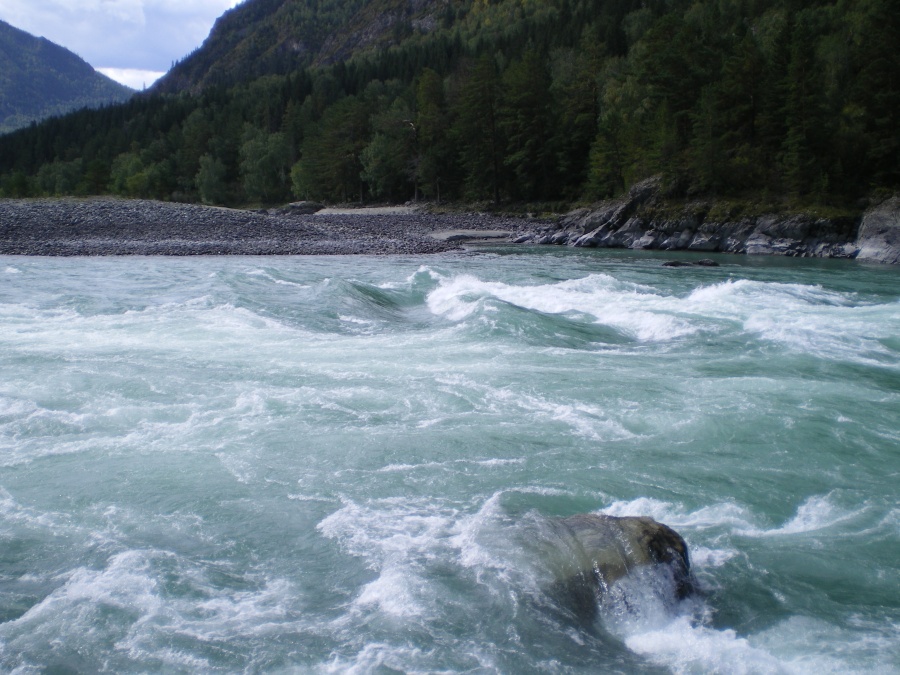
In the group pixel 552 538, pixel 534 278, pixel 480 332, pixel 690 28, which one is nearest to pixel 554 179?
pixel 690 28

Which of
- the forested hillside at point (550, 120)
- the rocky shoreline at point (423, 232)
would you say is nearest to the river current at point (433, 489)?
the rocky shoreline at point (423, 232)

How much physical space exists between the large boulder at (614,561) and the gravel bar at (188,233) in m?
31.2

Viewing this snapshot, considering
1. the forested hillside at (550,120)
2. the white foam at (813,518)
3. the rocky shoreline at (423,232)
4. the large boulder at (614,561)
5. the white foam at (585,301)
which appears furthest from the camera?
the forested hillside at (550,120)

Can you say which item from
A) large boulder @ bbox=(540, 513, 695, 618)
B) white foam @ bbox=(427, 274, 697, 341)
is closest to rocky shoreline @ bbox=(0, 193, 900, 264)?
white foam @ bbox=(427, 274, 697, 341)

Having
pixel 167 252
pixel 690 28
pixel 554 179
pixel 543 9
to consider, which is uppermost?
pixel 543 9

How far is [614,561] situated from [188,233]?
130 ft

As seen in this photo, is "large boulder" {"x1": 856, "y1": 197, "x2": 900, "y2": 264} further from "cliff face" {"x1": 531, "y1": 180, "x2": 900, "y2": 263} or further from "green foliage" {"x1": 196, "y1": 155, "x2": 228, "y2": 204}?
"green foliage" {"x1": 196, "y1": 155, "x2": 228, "y2": 204}

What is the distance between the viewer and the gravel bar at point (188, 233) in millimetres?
35562

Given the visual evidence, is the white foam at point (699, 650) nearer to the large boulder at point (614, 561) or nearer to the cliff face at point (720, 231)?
the large boulder at point (614, 561)

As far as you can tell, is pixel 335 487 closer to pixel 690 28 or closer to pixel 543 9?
pixel 690 28

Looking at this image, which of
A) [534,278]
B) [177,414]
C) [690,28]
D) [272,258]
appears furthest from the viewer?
[690,28]

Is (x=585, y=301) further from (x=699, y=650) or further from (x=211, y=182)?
(x=211, y=182)

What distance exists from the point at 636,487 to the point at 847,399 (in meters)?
4.79

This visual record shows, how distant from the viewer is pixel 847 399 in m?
10.3
